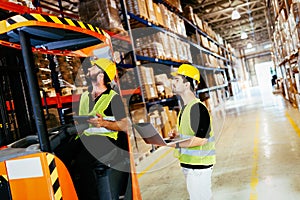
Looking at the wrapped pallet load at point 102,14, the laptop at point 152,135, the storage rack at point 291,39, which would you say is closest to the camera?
the laptop at point 152,135

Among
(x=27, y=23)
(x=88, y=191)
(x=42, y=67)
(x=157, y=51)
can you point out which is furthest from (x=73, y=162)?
(x=157, y=51)

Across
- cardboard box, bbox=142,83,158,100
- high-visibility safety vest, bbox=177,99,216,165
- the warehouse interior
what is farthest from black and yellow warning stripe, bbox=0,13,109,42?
cardboard box, bbox=142,83,158,100

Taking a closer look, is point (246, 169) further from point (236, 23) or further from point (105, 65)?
point (236, 23)

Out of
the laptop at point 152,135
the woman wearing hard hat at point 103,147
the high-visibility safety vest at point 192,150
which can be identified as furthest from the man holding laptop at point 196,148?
the woman wearing hard hat at point 103,147

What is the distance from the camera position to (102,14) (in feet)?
17.8

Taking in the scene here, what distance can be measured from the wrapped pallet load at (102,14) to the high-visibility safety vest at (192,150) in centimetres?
361

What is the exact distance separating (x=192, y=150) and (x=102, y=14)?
4.00 metres

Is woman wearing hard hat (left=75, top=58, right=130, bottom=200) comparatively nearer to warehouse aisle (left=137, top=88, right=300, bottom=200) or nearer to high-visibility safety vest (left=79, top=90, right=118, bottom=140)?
high-visibility safety vest (left=79, top=90, right=118, bottom=140)

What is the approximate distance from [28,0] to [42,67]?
3.24ft

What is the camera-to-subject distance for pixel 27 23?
1.71m

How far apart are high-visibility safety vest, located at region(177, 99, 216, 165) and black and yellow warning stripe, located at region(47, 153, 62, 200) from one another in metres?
1.04

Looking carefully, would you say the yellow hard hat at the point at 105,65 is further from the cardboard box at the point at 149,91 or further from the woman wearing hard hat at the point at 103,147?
the cardboard box at the point at 149,91

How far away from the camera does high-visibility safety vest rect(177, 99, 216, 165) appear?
7.41 ft

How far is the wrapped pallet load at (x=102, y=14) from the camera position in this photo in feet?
17.7
